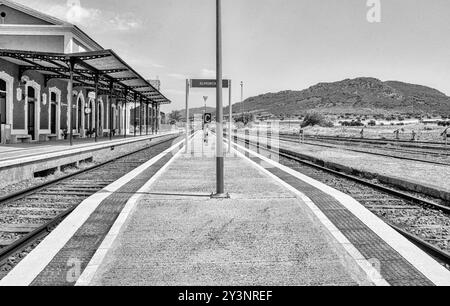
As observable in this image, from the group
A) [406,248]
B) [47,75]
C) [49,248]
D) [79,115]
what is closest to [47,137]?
[47,75]

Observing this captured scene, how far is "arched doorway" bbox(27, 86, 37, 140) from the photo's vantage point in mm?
25828

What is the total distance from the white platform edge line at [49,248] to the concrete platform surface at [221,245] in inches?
26.8

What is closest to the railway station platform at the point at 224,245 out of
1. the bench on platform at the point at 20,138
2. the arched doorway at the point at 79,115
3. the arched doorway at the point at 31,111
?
the bench on platform at the point at 20,138

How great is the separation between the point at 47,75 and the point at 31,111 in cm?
278

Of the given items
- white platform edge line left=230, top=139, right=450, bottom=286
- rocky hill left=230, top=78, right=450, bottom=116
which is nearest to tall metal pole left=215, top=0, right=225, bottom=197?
white platform edge line left=230, top=139, right=450, bottom=286

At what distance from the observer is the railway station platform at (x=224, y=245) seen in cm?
463

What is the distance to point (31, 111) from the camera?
1029 inches

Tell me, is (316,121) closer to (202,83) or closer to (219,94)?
(202,83)

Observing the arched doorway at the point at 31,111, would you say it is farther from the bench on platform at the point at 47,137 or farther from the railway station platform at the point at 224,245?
the railway station platform at the point at 224,245

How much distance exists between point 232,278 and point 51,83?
90.4 ft

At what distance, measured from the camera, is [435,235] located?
670 cm

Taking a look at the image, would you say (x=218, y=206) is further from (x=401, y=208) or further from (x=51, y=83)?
(x=51, y=83)

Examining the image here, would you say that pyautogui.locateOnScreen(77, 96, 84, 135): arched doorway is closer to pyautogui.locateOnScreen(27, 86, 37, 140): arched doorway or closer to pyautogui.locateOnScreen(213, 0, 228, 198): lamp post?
pyautogui.locateOnScreen(27, 86, 37, 140): arched doorway
